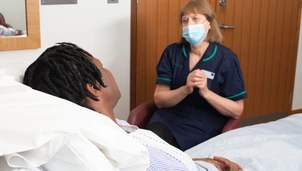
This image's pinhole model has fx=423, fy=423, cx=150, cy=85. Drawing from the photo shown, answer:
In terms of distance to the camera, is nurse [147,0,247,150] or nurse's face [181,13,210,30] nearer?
nurse [147,0,247,150]

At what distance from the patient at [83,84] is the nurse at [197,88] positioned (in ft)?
2.76

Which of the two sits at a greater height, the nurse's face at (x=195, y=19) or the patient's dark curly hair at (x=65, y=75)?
the nurse's face at (x=195, y=19)

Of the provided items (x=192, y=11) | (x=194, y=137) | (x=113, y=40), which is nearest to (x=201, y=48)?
(x=192, y=11)

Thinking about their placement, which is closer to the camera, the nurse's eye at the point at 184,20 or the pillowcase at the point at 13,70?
the pillowcase at the point at 13,70

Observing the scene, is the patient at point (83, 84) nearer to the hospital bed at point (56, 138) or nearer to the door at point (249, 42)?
the hospital bed at point (56, 138)

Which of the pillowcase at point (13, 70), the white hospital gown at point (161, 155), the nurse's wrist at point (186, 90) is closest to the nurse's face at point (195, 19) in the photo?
the nurse's wrist at point (186, 90)

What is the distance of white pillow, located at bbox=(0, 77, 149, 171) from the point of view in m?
0.76

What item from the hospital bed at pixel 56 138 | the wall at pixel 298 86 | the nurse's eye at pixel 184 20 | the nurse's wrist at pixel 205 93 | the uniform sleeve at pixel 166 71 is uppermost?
the nurse's eye at pixel 184 20

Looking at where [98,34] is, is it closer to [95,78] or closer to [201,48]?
[201,48]

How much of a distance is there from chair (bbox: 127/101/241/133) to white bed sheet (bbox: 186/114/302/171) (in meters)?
0.21

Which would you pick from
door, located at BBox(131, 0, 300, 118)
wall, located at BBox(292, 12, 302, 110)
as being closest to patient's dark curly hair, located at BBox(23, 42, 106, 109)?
door, located at BBox(131, 0, 300, 118)

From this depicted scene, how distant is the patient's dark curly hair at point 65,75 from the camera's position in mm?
1063

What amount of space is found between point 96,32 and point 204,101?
31.8 inches

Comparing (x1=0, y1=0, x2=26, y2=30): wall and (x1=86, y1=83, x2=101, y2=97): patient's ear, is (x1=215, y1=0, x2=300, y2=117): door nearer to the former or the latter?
(x1=0, y1=0, x2=26, y2=30): wall
